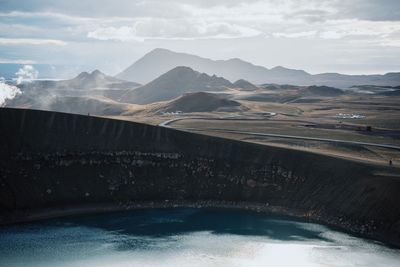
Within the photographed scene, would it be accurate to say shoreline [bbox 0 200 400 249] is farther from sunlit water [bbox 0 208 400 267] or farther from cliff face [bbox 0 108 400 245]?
sunlit water [bbox 0 208 400 267]

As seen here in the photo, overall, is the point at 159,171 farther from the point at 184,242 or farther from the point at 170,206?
the point at 184,242

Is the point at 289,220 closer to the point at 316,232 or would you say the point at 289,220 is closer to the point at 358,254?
the point at 316,232

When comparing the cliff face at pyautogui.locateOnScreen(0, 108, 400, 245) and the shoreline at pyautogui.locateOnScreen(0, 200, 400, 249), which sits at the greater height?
the cliff face at pyautogui.locateOnScreen(0, 108, 400, 245)

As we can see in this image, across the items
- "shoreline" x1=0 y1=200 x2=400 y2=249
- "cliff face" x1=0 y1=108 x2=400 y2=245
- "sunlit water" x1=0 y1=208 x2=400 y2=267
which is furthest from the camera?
"cliff face" x1=0 y1=108 x2=400 y2=245

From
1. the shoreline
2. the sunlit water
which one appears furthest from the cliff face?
the sunlit water

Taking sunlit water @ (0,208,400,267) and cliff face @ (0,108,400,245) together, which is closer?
sunlit water @ (0,208,400,267)

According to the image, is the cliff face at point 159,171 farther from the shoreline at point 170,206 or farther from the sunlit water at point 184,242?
the sunlit water at point 184,242
